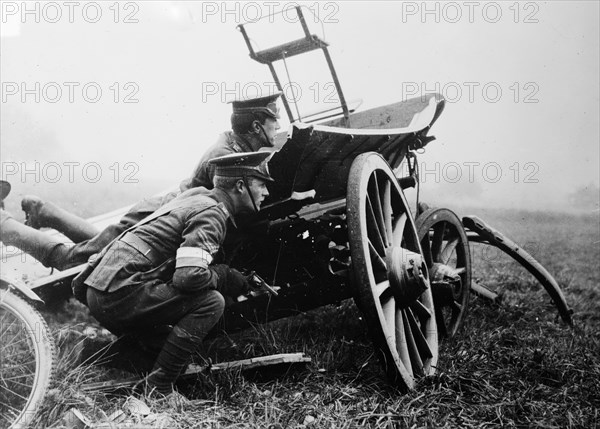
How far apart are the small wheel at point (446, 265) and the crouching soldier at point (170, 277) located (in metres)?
1.71

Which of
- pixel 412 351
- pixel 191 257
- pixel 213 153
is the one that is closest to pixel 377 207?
pixel 412 351

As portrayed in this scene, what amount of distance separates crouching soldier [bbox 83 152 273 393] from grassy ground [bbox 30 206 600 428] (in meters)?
0.26

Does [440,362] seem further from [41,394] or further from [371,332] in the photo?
[41,394]

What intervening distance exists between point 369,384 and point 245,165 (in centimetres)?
137

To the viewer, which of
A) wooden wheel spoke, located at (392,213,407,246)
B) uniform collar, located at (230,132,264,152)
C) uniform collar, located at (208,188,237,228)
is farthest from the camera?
uniform collar, located at (230,132,264,152)

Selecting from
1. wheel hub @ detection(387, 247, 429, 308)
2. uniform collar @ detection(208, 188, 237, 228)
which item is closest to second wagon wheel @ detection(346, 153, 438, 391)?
wheel hub @ detection(387, 247, 429, 308)

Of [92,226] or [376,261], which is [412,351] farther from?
[92,226]

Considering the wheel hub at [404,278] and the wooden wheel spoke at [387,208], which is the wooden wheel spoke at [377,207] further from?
the wheel hub at [404,278]

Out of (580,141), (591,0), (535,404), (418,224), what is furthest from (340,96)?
(535,404)

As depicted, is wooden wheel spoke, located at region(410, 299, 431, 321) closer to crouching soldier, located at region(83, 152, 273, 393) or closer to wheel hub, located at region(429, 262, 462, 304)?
wheel hub, located at region(429, 262, 462, 304)

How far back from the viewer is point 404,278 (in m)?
2.80

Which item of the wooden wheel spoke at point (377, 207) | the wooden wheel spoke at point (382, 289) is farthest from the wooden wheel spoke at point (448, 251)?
the wooden wheel spoke at point (382, 289)

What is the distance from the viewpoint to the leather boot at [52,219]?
363 cm

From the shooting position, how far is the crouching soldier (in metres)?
2.56
